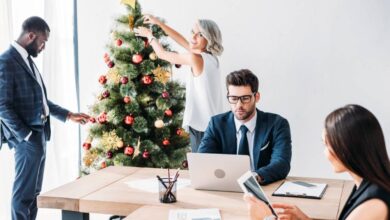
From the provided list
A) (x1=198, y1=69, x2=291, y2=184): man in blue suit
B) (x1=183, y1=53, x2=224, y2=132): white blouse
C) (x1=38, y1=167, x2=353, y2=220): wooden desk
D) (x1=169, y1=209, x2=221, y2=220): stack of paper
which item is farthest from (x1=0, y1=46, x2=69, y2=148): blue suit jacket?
(x1=169, y1=209, x2=221, y2=220): stack of paper

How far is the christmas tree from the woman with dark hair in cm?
220

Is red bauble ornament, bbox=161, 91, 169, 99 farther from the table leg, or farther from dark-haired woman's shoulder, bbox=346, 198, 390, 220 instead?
dark-haired woman's shoulder, bbox=346, 198, 390, 220

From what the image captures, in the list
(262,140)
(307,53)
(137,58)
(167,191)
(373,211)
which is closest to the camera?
(373,211)

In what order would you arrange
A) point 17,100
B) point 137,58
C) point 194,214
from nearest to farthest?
point 194,214 < point 17,100 < point 137,58

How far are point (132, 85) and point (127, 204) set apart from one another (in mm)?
1756

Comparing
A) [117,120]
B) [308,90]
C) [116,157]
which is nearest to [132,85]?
[117,120]

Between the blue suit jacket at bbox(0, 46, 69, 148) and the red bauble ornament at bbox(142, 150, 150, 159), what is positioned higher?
the blue suit jacket at bbox(0, 46, 69, 148)

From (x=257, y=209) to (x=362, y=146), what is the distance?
0.41 m

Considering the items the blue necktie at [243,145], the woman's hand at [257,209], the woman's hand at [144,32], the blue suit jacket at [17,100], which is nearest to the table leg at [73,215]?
the woman's hand at [257,209]

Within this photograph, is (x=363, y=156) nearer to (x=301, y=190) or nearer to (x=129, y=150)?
(x=301, y=190)

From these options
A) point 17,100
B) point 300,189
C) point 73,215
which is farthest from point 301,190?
point 17,100

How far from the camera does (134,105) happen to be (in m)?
3.60

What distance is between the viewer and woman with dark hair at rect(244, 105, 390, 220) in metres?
1.44

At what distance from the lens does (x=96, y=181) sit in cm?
232
